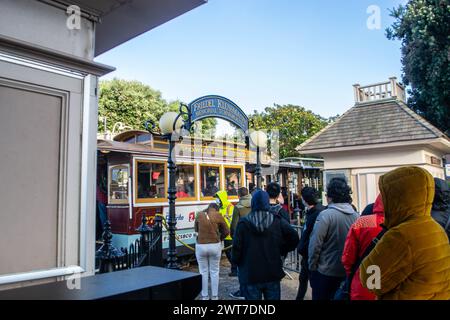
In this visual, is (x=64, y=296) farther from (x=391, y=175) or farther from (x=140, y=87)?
(x=140, y=87)

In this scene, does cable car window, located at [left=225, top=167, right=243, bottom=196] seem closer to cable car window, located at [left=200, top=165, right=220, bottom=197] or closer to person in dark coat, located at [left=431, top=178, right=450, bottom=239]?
cable car window, located at [left=200, top=165, right=220, bottom=197]

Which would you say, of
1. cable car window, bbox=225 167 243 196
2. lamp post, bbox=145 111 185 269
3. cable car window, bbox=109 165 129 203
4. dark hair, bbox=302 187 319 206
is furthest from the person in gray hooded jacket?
cable car window, bbox=225 167 243 196

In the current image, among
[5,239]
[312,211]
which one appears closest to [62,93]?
[5,239]

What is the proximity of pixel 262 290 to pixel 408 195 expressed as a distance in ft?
7.46

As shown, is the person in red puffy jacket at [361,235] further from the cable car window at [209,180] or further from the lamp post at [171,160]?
the cable car window at [209,180]

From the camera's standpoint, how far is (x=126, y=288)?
1544mm

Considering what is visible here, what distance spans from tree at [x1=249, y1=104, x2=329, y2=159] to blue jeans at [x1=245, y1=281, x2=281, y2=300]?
21350mm

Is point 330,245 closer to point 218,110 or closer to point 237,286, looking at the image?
point 237,286

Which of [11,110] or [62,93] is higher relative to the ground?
[62,93]

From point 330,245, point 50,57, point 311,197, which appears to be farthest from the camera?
point 311,197

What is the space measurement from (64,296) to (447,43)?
477 inches

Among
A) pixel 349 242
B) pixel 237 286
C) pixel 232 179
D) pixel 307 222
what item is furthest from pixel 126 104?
pixel 349 242

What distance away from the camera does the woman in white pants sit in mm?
5230
